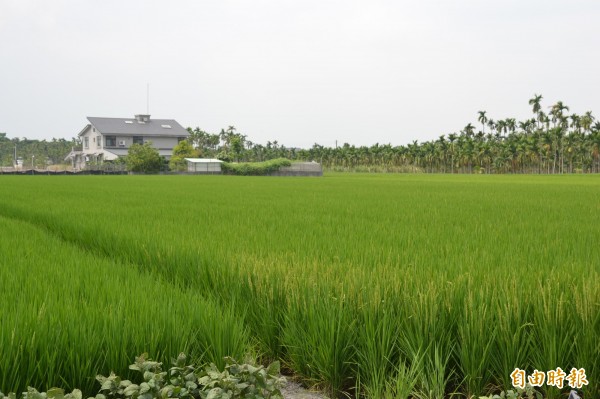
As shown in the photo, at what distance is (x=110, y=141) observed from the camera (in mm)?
67875

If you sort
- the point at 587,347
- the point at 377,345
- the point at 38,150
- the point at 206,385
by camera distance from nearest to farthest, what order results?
1. the point at 206,385
2. the point at 587,347
3. the point at 377,345
4. the point at 38,150

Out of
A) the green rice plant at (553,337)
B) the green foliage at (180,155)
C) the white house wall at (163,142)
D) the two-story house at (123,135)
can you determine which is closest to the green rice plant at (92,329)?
A: the green rice plant at (553,337)

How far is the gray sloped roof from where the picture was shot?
67875 mm

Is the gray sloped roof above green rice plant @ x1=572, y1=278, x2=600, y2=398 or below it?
above

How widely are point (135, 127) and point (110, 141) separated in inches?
141

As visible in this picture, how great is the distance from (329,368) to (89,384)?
1162mm

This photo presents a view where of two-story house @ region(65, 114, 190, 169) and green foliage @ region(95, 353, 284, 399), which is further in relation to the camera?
two-story house @ region(65, 114, 190, 169)

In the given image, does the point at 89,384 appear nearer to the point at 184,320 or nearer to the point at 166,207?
the point at 184,320

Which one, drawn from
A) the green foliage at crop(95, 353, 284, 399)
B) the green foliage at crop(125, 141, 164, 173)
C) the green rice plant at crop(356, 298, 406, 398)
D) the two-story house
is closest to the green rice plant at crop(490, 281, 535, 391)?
the green rice plant at crop(356, 298, 406, 398)

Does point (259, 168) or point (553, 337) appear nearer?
point (553, 337)

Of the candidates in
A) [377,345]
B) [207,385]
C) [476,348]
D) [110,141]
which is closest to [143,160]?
[110,141]

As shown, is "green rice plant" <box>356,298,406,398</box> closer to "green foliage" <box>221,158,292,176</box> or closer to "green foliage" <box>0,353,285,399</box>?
"green foliage" <box>0,353,285,399</box>

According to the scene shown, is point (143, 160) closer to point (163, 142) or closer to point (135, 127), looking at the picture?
point (163, 142)

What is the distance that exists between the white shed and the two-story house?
1240 centimetres
